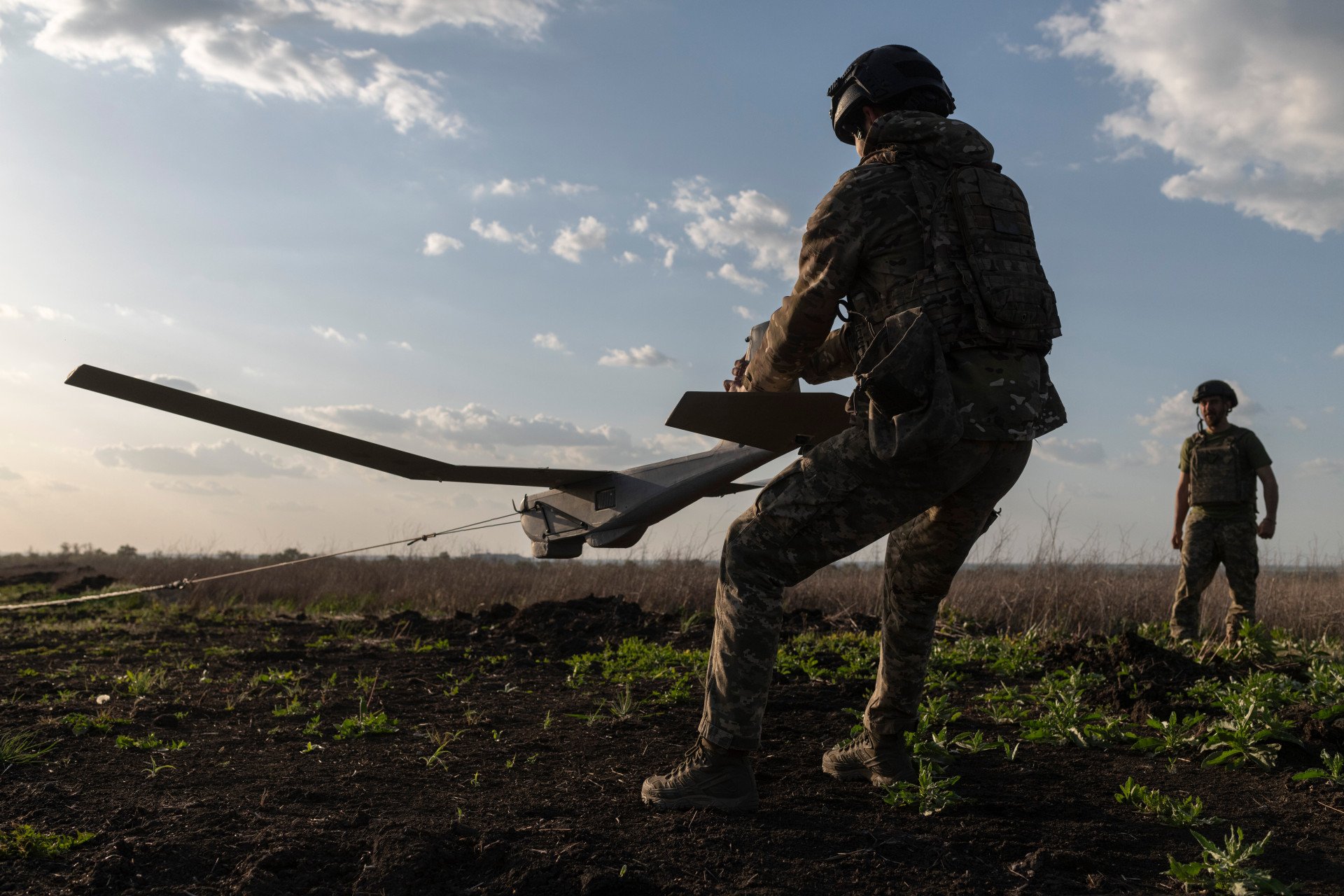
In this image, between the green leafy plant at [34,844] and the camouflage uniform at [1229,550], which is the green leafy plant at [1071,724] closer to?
the green leafy plant at [34,844]

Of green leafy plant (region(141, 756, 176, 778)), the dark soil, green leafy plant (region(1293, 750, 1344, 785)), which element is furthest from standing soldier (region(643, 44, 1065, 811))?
green leafy plant (region(141, 756, 176, 778))

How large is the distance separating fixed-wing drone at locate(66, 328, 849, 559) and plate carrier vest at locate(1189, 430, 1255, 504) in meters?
6.04

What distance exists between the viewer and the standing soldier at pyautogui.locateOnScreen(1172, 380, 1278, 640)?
8.30 metres

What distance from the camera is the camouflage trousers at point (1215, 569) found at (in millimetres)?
8297

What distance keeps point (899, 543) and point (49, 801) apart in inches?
133

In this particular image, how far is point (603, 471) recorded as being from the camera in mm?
4582

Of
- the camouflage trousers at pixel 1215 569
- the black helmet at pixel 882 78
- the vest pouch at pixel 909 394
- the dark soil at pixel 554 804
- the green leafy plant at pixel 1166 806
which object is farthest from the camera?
the camouflage trousers at pixel 1215 569

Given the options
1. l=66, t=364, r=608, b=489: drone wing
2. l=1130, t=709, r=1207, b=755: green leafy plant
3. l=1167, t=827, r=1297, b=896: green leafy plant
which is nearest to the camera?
l=1167, t=827, r=1297, b=896: green leafy plant

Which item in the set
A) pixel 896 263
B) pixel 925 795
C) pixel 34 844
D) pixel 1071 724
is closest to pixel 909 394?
pixel 896 263

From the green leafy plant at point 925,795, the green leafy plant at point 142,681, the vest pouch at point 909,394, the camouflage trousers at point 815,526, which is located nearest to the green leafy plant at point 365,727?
the green leafy plant at point 142,681

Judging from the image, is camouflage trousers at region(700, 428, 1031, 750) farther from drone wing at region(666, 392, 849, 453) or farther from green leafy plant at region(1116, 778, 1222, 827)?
green leafy plant at region(1116, 778, 1222, 827)

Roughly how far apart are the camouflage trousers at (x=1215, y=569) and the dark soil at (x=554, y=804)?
339 cm

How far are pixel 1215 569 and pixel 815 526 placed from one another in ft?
24.3

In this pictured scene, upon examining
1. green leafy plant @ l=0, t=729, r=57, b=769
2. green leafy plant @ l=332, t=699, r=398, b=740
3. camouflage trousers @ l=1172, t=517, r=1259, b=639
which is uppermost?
camouflage trousers @ l=1172, t=517, r=1259, b=639
